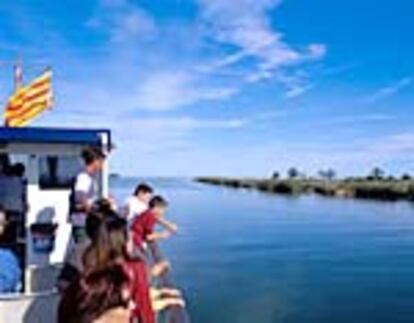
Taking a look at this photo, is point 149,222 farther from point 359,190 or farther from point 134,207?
point 359,190

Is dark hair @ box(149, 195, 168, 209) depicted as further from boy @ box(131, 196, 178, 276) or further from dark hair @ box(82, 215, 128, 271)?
dark hair @ box(82, 215, 128, 271)

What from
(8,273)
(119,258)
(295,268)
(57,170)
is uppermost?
(57,170)

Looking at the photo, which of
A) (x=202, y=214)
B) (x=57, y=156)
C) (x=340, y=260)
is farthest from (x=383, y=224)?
(x=57, y=156)

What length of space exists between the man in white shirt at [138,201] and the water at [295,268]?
24.2 ft

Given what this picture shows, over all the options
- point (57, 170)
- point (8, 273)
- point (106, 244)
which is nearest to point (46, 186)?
point (57, 170)

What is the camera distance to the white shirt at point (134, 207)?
8.02 metres

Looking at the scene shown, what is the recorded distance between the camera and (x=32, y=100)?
1077 cm

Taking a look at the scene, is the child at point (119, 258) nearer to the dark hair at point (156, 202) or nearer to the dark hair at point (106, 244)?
the dark hair at point (106, 244)

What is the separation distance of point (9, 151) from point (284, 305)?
10.8 metres

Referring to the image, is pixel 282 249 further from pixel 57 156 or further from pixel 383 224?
pixel 57 156

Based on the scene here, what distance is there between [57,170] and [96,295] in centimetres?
413

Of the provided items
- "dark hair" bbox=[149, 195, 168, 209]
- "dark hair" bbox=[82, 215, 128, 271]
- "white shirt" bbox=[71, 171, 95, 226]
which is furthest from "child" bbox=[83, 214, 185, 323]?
"dark hair" bbox=[149, 195, 168, 209]

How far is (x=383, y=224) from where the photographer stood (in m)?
38.3

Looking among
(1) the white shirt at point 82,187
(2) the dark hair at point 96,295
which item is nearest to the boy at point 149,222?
(1) the white shirt at point 82,187
